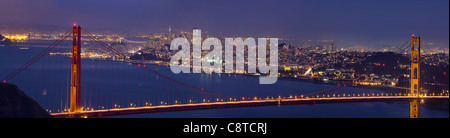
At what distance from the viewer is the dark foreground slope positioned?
15.3 feet

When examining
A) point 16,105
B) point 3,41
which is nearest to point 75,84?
point 16,105

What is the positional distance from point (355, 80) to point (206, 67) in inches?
339

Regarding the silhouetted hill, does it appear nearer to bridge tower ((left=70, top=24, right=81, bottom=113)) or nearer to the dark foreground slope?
bridge tower ((left=70, top=24, right=81, bottom=113))

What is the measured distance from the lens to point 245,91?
1580cm

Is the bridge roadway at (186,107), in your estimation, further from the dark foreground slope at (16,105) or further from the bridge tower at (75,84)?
the dark foreground slope at (16,105)

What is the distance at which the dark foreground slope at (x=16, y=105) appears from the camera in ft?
15.3

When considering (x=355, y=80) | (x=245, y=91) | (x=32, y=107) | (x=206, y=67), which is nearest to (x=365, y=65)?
(x=355, y=80)

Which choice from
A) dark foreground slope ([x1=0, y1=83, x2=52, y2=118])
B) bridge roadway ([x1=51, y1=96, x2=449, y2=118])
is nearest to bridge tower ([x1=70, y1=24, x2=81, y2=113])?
bridge roadway ([x1=51, y1=96, x2=449, y2=118])

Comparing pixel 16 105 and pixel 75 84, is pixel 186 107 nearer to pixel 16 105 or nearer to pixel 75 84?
pixel 75 84

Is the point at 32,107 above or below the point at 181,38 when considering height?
below

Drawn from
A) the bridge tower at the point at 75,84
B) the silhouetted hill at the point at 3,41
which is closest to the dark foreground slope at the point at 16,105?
the bridge tower at the point at 75,84

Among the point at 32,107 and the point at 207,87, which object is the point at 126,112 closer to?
the point at 32,107

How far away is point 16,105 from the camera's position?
188 inches
